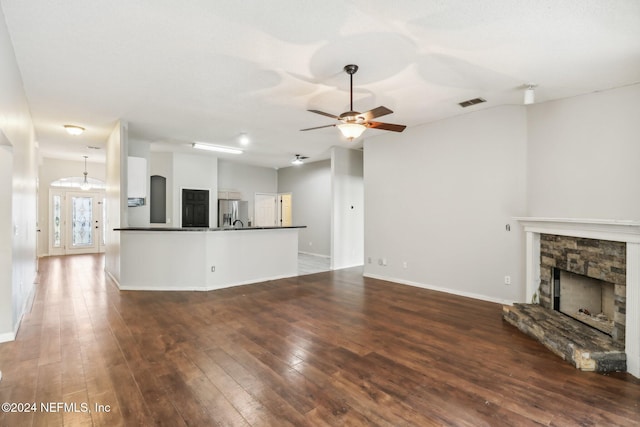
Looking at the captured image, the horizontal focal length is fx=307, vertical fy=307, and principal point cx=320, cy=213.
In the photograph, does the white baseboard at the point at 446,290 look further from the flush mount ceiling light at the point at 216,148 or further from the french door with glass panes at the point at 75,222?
the french door with glass panes at the point at 75,222

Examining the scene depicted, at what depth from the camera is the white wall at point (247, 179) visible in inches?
368

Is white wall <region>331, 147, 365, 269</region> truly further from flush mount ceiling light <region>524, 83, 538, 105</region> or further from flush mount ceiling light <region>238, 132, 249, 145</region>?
flush mount ceiling light <region>524, 83, 538, 105</region>

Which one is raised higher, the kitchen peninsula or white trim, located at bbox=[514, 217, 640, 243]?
white trim, located at bbox=[514, 217, 640, 243]

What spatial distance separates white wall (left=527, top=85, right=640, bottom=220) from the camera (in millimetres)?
3533

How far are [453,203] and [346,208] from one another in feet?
9.49

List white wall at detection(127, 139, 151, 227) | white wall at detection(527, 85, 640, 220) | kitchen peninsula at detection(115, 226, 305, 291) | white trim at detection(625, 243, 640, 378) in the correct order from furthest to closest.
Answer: white wall at detection(127, 139, 151, 227) → kitchen peninsula at detection(115, 226, 305, 291) → white wall at detection(527, 85, 640, 220) → white trim at detection(625, 243, 640, 378)

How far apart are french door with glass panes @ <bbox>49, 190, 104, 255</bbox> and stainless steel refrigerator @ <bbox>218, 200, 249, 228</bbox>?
433 centimetres

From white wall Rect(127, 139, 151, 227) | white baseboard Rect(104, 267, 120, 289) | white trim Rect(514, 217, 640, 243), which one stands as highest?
white wall Rect(127, 139, 151, 227)

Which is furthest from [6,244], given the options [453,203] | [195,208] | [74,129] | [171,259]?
[453,203]

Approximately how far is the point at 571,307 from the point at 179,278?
5.56m

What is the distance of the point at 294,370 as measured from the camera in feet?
8.42

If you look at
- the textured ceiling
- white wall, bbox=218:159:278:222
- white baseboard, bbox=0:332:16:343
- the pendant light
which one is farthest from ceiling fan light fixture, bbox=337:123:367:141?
the pendant light

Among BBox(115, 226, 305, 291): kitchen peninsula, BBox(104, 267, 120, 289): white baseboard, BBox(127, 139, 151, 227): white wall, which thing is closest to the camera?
BBox(115, 226, 305, 291): kitchen peninsula

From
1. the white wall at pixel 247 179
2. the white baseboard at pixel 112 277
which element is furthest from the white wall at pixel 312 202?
the white baseboard at pixel 112 277
